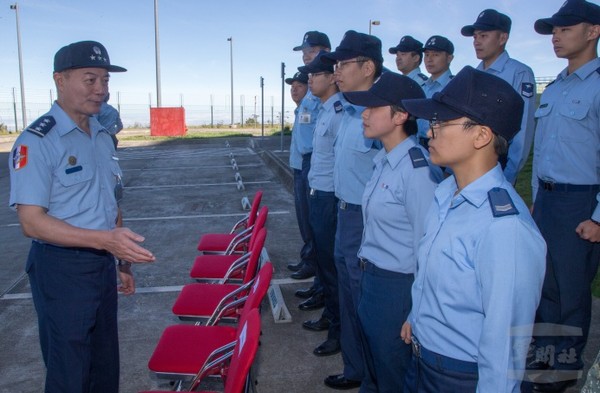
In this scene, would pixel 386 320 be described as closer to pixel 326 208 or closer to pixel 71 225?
pixel 71 225

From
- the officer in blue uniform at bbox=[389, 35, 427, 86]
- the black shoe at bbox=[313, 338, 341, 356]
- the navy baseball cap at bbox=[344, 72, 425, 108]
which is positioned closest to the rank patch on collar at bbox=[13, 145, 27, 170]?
the navy baseball cap at bbox=[344, 72, 425, 108]

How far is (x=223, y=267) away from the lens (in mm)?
3996

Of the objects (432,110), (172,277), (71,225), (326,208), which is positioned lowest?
(172,277)

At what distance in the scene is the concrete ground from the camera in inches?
134

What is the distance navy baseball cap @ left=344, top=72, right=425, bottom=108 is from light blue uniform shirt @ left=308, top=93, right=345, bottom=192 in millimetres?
1467

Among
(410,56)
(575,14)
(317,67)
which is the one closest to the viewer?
(575,14)

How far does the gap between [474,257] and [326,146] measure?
2596 millimetres

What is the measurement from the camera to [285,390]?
318cm

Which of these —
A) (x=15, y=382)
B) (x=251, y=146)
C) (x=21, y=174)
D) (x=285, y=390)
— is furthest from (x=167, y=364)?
(x=251, y=146)

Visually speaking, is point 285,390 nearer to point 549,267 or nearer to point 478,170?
point 549,267

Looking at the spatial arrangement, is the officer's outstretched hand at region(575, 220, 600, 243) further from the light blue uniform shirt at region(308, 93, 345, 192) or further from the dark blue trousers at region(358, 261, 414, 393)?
the light blue uniform shirt at region(308, 93, 345, 192)

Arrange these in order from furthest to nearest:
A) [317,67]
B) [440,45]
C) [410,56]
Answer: [410,56], [440,45], [317,67]

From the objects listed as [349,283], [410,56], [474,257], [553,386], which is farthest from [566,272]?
[410,56]

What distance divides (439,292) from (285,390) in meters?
1.86
